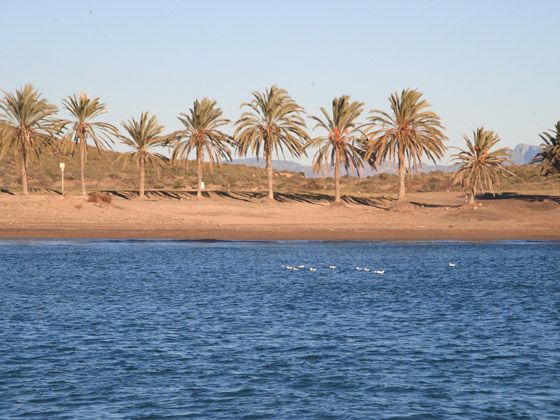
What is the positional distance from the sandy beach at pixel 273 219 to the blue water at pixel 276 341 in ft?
55.9

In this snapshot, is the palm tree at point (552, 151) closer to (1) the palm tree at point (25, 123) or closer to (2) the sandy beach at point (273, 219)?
(2) the sandy beach at point (273, 219)

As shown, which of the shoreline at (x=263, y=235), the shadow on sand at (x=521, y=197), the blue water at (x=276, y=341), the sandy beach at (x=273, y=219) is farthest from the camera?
the shadow on sand at (x=521, y=197)

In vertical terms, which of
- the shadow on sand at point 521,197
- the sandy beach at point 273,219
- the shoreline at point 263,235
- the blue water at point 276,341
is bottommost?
the blue water at point 276,341

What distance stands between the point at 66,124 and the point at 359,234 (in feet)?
90.8

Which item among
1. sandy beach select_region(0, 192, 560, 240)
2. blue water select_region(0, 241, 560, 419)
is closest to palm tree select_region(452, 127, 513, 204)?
sandy beach select_region(0, 192, 560, 240)

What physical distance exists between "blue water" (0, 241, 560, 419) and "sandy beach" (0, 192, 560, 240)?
55.9 feet

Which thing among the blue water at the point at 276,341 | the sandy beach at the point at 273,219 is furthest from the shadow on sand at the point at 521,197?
→ the blue water at the point at 276,341

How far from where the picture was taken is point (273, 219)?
71750mm

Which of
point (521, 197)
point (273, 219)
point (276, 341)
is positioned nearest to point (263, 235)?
point (273, 219)

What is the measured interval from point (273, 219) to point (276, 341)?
4679 centimetres

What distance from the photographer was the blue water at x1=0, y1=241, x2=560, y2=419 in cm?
1830

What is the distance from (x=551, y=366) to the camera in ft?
71.4

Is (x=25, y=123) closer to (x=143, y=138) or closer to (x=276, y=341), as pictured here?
(x=143, y=138)

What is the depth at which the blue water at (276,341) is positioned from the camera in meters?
18.3
